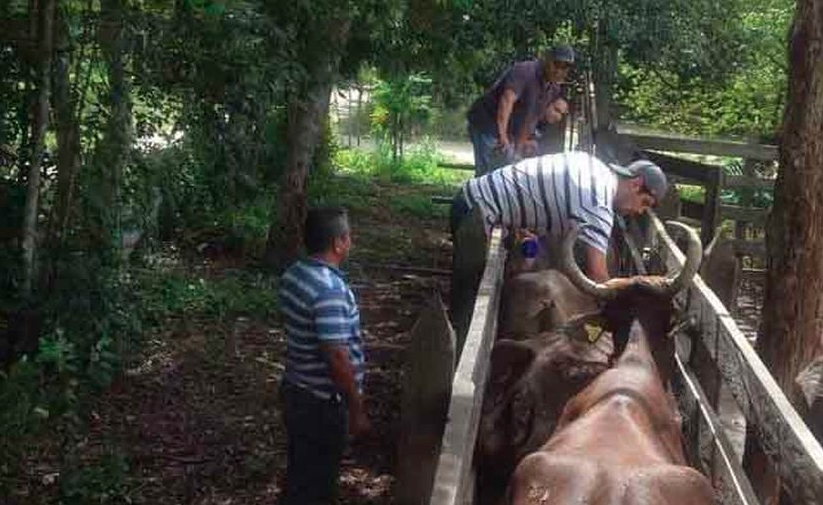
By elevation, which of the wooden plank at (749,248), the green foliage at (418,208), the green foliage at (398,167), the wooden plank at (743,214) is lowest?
the green foliage at (398,167)

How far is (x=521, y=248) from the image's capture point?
285 inches

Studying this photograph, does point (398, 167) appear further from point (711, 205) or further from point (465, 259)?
point (465, 259)

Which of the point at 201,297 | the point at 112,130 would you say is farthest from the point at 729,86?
the point at 112,130

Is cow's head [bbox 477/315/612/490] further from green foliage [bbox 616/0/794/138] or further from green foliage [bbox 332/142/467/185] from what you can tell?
green foliage [bbox 332/142/467/185]

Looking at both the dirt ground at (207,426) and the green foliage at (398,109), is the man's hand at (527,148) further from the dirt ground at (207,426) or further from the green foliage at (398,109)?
the green foliage at (398,109)

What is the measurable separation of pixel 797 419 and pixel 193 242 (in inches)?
368

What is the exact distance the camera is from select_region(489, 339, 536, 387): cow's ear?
5457 millimetres

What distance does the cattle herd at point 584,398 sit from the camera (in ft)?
11.8

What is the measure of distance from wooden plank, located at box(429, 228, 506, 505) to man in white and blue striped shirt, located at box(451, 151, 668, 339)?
1.46m

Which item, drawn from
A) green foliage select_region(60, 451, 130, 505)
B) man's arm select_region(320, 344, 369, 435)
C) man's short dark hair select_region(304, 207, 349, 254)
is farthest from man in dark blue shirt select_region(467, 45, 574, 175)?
man's arm select_region(320, 344, 369, 435)

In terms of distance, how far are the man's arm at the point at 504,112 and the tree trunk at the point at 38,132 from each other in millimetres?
3245

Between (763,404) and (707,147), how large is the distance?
8.46 meters

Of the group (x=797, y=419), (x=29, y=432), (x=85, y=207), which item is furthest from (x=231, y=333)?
(x=797, y=419)

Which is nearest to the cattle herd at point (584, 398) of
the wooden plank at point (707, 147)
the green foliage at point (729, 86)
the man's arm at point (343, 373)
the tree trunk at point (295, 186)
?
the man's arm at point (343, 373)
